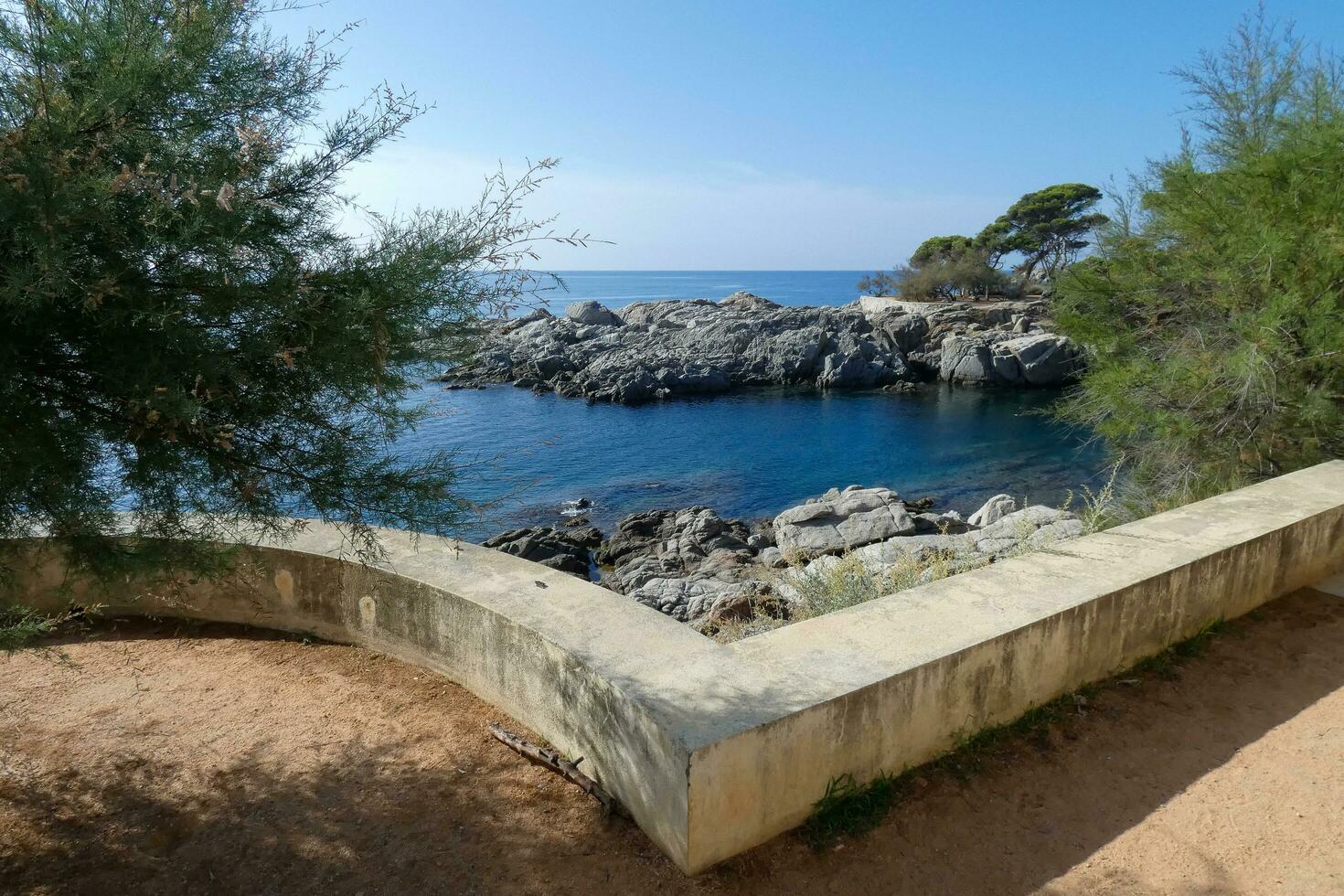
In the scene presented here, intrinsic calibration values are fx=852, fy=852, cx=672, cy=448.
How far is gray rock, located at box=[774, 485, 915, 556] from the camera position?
1578 centimetres

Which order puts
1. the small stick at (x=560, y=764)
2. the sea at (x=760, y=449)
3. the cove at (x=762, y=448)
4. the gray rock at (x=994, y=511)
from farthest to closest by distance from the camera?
the cove at (x=762, y=448), the sea at (x=760, y=449), the gray rock at (x=994, y=511), the small stick at (x=560, y=764)

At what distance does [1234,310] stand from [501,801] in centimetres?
826

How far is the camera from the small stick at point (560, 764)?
3.18 m

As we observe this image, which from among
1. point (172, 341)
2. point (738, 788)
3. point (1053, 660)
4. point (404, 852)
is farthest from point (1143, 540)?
point (172, 341)

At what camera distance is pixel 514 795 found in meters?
3.33

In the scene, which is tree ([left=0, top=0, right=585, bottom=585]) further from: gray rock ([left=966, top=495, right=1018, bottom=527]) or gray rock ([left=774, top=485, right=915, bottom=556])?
gray rock ([left=966, top=495, right=1018, bottom=527])

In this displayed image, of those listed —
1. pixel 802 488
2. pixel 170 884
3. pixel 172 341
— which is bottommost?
pixel 802 488

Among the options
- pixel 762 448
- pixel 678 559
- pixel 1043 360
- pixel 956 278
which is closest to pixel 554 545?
pixel 678 559

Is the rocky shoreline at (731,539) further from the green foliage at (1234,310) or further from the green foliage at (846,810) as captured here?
the green foliage at (846,810)

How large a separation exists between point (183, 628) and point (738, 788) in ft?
12.5

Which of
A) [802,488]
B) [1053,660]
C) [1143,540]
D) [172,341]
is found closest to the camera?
[172,341]

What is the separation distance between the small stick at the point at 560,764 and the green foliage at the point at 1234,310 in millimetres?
6970

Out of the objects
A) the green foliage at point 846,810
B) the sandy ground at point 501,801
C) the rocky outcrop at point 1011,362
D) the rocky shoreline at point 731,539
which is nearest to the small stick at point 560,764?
the sandy ground at point 501,801

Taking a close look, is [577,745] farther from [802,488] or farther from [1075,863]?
[802,488]
